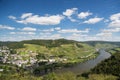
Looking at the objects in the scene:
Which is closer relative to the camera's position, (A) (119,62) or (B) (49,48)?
(A) (119,62)

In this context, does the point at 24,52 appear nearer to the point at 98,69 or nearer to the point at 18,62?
the point at 18,62

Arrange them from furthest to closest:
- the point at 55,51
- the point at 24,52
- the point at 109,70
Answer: the point at 55,51, the point at 24,52, the point at 109,70

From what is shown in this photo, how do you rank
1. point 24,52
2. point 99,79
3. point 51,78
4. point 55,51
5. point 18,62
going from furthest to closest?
point 55,51, point 24,52, point 18,62, point 51,78, point 99,79

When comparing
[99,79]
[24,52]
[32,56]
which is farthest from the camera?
[24,52]

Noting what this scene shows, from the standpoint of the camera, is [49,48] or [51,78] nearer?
[51,78]

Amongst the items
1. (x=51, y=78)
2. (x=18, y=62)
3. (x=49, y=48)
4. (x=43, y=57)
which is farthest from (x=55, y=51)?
(x=51, y=78)

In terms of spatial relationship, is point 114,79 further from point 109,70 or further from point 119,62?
point 119,62

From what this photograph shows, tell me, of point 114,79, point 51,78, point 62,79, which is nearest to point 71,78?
point 62,79

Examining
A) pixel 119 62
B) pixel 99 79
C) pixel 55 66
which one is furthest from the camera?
pixel 55 66
